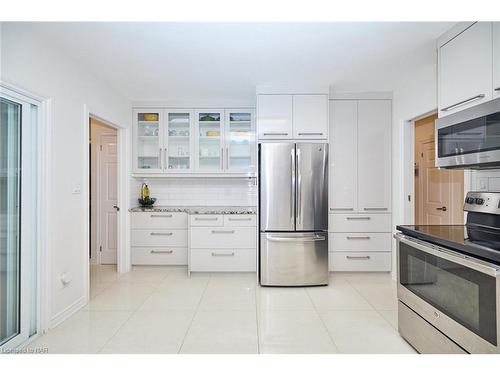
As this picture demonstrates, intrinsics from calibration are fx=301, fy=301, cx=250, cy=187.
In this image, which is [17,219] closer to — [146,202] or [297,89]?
[146,202]

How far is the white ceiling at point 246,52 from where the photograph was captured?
221cm

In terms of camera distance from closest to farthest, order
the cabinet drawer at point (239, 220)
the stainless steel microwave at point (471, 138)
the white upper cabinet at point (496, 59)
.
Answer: the stainless steel microwave at point (471, 138) → the white upper cabinet at point (496, 59) → the cabinet drawer at point (239, 220)

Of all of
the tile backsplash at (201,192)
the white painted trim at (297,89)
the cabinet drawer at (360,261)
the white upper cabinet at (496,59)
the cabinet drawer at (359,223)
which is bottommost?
the cabinet drawer at (360,261)

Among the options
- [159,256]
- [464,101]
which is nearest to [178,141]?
[159,256]

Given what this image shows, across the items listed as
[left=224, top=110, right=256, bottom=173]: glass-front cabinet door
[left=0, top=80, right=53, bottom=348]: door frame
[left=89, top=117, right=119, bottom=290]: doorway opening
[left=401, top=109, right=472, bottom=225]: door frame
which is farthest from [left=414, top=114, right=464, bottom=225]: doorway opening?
[left=89, top=117, right=119, bottom=290]: doorway opening

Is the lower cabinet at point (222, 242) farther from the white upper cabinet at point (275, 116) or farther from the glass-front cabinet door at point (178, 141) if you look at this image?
the white upper cabinet at point (275, 116)

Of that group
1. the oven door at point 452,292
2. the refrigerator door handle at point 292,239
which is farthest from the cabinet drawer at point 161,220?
the oven door at point 452,292

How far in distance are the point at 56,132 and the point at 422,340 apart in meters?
3.08

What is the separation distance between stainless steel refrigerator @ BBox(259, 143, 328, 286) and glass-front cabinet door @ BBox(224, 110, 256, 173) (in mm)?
806

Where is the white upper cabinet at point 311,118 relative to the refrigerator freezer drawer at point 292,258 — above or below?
above

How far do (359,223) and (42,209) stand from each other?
3.29 meters

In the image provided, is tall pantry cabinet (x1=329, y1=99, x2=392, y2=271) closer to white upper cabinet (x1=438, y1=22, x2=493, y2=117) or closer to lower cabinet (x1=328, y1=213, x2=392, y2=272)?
lower cabinet (x1=328, y1=213, x2=392, y2=272)

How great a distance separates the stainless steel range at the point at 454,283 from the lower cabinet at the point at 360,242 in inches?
61.7
